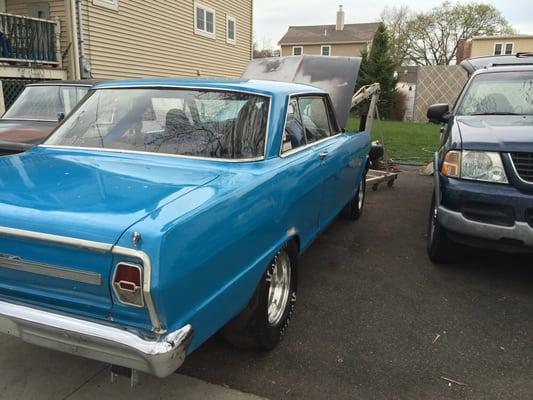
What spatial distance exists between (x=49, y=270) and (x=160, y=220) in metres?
0.56

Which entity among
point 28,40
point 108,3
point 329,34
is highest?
point 329,34

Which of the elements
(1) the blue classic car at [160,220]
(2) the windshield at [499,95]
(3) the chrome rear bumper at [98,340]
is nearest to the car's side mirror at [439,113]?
(2) the windshield at [499,95]

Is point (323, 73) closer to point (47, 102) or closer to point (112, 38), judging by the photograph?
point (47, 102)

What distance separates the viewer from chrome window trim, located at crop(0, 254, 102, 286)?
1853 mm

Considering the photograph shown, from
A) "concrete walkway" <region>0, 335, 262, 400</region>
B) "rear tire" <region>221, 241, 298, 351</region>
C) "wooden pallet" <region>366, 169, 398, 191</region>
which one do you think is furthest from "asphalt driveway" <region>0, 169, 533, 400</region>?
"wooden pallet" <region>366, 169, 398, 191</region>

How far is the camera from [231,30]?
56.6ft

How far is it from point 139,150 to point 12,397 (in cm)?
157

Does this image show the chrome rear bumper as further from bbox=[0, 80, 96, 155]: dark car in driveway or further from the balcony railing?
the balcony railing

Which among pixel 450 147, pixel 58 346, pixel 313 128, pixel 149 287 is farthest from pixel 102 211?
pixel 450 147

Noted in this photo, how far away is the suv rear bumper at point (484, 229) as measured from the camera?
3395 millimetres

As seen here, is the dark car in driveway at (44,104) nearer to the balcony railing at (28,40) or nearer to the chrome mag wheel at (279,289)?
the balcony railing at (28,40)

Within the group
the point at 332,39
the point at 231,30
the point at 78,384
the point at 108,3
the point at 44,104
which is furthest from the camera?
the point at 332,39

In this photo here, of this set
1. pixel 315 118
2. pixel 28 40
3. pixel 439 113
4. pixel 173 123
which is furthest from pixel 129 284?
pixel 28 40

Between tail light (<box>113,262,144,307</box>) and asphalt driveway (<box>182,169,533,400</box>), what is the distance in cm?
104
